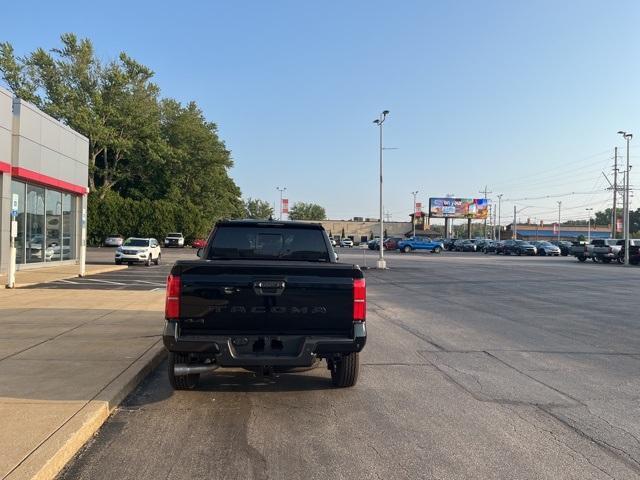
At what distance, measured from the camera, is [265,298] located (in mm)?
5750

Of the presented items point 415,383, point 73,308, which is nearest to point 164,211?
point 73,308

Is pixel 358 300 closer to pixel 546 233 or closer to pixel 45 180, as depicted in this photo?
pixel 45 180

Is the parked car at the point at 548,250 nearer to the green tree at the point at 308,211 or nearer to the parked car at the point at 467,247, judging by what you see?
the parked car at the point at 467,247

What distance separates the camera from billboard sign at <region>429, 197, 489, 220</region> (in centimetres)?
10669

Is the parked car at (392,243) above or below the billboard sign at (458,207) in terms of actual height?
below

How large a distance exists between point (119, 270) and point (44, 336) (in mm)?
19181

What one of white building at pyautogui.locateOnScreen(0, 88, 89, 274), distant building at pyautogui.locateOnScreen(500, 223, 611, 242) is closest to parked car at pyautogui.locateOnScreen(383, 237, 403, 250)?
white building at pyautogui.locateOnScreen(0, 88, 89, 274)

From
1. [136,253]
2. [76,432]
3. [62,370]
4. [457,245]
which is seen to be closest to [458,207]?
[457,245]

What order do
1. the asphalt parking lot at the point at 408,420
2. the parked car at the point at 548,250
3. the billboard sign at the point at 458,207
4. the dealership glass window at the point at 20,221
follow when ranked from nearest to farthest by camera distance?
1. the asphalt parking lot at the point at 408,420
2. the dealership glass window at the point at 20,221
3. the parked car at the point at 548,250
4. the billboard sign at the point at 458,207

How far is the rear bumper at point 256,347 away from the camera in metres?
5.67

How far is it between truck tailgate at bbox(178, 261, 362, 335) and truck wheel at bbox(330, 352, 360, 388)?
825mm

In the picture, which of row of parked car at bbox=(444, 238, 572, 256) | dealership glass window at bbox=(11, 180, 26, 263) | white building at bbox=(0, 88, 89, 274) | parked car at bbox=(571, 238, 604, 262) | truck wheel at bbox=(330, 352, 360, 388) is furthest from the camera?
row of parked car at bbox=(444, 238, 572, 256)

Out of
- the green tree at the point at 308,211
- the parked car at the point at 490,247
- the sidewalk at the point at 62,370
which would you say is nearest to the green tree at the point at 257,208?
the green tree at the point at 308,211

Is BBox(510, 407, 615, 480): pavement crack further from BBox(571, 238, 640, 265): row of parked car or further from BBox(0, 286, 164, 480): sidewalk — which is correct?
BBox(571, 238, 640, 265): row of parked car
